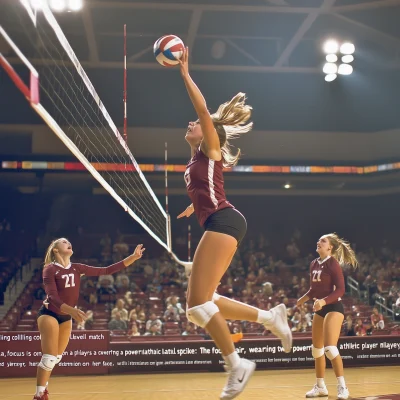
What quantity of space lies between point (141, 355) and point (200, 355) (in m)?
1.38

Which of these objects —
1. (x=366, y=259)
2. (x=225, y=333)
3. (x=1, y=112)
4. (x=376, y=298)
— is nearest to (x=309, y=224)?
(x=366, y=259)

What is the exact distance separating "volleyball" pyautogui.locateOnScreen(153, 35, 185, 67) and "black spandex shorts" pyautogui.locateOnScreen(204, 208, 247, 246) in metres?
1.35

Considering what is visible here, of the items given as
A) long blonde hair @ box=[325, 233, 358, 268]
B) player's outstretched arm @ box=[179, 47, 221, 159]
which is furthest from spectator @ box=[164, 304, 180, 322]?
player's outstretched arm @ box=[179, 47, 221, 159]

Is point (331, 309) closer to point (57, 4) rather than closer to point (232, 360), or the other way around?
point (232, 360)

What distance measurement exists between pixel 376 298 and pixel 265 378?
9.28 meters

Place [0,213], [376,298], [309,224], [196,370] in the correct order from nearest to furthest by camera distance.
Result: [196,370] → [376,298] → [0,213] → [309,224]

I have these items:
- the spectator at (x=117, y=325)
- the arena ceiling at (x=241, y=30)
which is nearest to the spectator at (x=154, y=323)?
the spectator at (x=117, y=325)

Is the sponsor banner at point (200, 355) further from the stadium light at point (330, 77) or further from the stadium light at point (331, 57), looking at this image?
the stadium light at point (330, 77)

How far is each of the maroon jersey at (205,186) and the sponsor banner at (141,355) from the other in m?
9.21

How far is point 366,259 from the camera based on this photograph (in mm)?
23484

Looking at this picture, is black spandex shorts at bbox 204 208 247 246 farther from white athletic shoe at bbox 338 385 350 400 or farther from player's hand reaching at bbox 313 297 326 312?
white athletic shoe at bbox 338 385 350 400

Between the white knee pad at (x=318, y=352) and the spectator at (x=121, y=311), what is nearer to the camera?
the white knee pad at (x=318, y=352)

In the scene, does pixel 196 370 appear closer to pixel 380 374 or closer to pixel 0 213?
pixel 380 374

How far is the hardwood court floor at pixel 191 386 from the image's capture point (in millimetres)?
8539
